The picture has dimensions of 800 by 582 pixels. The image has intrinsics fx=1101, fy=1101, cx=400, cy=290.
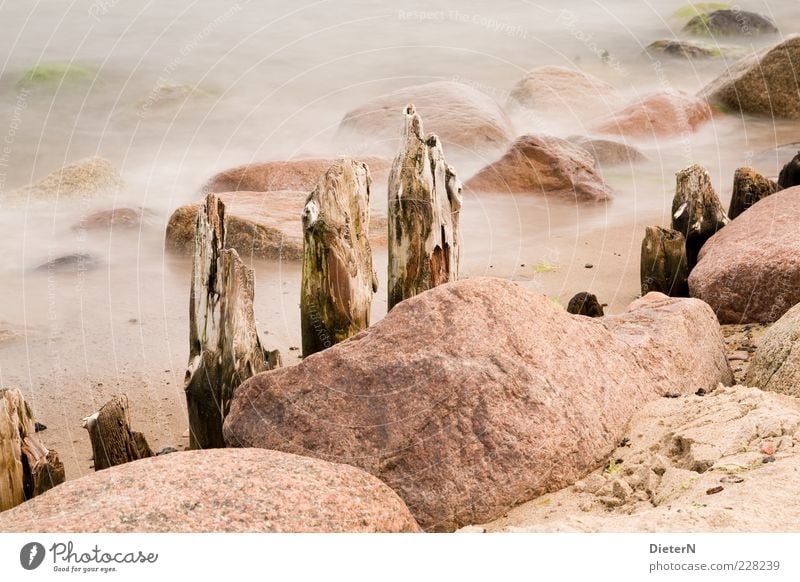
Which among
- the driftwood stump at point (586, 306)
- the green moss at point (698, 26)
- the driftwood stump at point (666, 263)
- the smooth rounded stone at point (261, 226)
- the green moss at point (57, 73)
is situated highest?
the green moss at point (698, 26)

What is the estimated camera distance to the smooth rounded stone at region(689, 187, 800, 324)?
34.7 ft

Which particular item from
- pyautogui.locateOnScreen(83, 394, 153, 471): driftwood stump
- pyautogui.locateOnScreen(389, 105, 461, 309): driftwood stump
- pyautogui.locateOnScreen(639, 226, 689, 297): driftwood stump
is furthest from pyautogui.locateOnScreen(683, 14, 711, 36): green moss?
pyautogui.locateOnScreen(83, 394, 153, 471): driftwood stump

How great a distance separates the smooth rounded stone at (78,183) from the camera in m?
18.7

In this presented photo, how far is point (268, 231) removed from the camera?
1445cm

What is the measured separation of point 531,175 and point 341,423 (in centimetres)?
1056

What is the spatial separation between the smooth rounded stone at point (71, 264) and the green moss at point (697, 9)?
23.1 metres

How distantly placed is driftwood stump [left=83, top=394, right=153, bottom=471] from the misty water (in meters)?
1.19

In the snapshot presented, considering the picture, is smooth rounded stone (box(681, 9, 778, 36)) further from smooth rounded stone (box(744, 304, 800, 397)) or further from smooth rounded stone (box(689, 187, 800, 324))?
smooth rounded stone (box(744, 304, 800, 397))

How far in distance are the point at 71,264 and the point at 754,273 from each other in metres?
9.30

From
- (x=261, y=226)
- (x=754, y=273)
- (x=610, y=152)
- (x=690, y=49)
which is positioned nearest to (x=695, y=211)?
(x=754, y=273)

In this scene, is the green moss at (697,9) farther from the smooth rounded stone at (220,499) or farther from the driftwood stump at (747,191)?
the smooth rounded stone at (220,499)

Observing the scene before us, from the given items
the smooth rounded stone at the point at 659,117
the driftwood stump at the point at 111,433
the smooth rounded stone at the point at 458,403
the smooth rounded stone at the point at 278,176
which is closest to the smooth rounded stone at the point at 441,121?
the smooth rounded stone at the point at 659,117

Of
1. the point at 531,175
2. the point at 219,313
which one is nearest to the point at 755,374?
the point at 219,313
